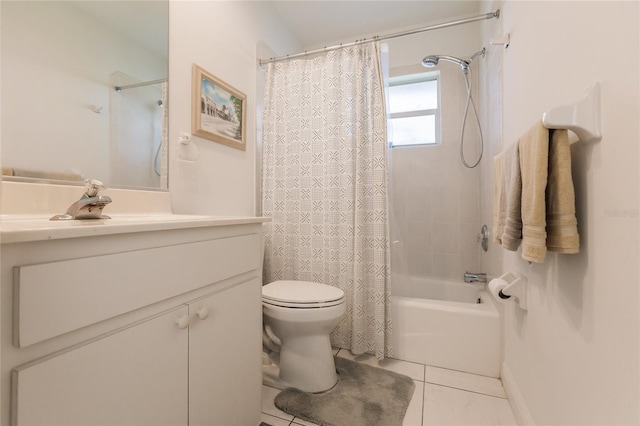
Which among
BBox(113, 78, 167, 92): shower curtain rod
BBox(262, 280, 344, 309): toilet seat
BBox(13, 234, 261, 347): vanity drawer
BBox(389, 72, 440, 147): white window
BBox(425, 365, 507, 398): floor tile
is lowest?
BBox(425, 365, 507, 398): floor tile

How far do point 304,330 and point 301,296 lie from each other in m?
0.16

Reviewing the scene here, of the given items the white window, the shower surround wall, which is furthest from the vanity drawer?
the white window

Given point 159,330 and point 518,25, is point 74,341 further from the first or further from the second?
point 518,25

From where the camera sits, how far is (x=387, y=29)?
2363 mm

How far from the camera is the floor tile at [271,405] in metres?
1.21

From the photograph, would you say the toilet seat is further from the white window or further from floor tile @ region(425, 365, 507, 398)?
the white window

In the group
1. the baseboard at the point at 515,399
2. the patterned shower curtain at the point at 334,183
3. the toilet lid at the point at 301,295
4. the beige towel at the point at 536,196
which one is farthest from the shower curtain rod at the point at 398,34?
the baseboard at the point at 515,399

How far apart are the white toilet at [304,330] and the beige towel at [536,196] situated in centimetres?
85

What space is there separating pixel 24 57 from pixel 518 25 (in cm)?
184

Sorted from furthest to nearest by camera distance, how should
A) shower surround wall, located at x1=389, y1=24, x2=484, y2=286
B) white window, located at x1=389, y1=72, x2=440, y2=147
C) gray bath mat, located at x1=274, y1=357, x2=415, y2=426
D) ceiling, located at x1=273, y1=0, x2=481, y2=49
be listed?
white window, located at x1=389, y1=72, x2=440, y2=147 → shower surround wall, located at x1=389, y1=24, x2=484, y2=286 → ceiling, located at x1=273, y1=0, x2=481, y2=49 → gray bath mat, located at x1=274, y1=357, x2=415, y2=426

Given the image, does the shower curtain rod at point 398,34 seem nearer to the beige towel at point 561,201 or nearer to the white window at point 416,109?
the white window at point 416,109

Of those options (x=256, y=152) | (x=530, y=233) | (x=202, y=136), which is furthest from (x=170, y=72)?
(x=530, y=233)

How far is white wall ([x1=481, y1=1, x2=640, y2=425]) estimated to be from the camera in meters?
0.55

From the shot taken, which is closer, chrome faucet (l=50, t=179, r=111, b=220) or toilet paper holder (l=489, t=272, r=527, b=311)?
chrome faucet (l=50, t=179, r=111, b=220)
